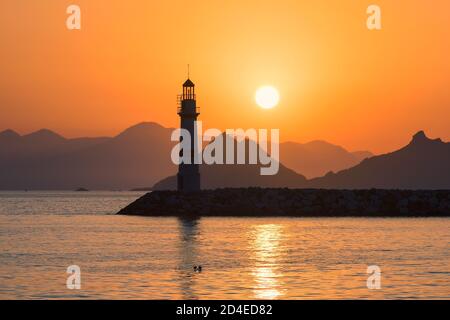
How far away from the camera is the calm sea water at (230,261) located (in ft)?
85.7

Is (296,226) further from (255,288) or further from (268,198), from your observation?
(255,288)

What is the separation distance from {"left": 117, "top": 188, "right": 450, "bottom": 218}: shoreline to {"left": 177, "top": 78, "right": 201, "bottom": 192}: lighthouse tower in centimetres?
688

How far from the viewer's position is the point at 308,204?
260 feet

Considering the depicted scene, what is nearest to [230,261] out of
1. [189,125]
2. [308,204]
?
[189,125]

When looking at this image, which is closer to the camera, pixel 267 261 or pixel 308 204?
pixel 267 261

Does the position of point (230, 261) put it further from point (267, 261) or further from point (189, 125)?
point (189, 125)

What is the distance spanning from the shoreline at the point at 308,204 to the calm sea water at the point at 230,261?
12.4m

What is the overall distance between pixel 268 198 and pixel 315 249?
1389 inches

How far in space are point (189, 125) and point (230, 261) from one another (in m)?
34.0

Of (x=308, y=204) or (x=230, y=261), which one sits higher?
(x=230, y=261)

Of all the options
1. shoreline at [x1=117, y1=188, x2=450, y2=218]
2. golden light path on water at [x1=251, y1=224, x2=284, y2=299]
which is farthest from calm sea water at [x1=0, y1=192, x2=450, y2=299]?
shoreline at [x1=117, y1=188, x2=450, y2=218]

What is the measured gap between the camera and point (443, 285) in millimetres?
27562

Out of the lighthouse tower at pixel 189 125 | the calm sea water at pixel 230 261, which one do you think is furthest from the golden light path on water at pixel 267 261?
the lighthouse tower at pixel 189 125
